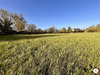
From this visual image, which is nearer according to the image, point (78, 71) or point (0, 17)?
point (78, 71)

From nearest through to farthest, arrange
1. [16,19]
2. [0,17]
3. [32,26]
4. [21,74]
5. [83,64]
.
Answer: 1. [21,74]
2. [83,64]
3. [0,17]
4. [16,19]
5. [32,26]

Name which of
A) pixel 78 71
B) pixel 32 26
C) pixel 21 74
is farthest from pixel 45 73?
pixel 32 26

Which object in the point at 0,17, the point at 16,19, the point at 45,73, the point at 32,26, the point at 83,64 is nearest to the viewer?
the point at 45,73

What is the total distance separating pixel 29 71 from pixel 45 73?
0.35 metres

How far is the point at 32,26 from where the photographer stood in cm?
2791

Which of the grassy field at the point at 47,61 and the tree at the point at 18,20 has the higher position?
the tree at the point at 18,20

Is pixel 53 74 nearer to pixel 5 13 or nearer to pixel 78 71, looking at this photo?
pixel 78 71

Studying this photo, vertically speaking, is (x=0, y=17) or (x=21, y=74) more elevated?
(x=0, y=17)

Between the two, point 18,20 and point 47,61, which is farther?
point 18,20

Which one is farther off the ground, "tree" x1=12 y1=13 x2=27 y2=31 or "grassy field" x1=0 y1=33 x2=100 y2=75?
"tree" x1=12 y1=13 x2=27 y2=31

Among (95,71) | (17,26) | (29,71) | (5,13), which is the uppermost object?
(5,13)

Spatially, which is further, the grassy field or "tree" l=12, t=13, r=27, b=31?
"tree" l=12, t=13, r=27, b=31

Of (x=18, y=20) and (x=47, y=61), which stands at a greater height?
(x=18, y=20)

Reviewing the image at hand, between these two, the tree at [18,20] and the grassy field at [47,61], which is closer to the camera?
the grassy field at [47,61]
